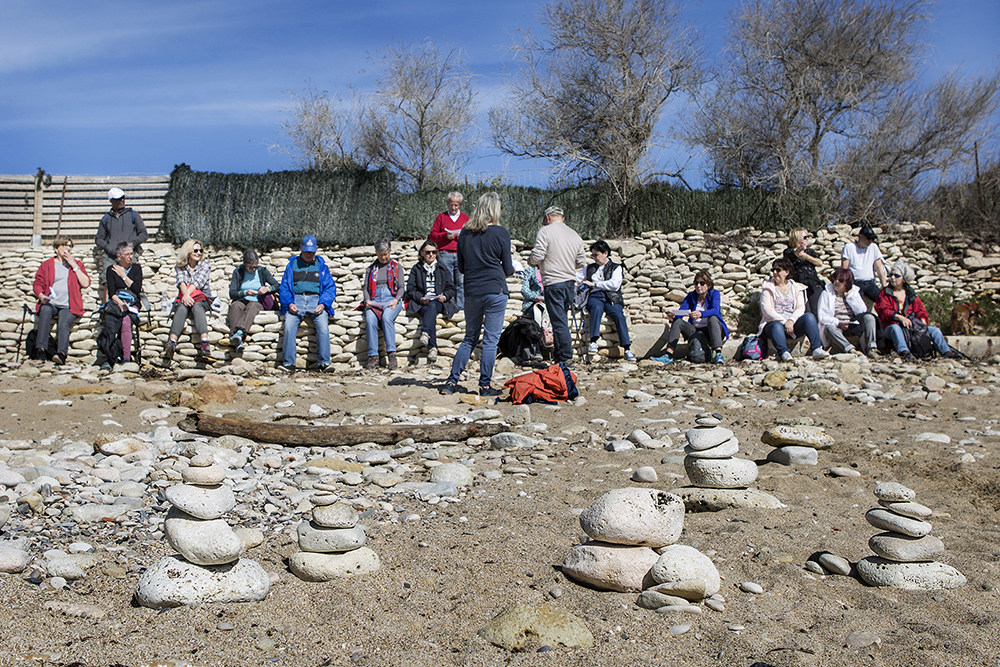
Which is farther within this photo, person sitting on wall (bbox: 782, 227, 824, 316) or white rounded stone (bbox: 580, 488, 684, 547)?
person sitting on wall (bbox: 782, 227, 824, 316)

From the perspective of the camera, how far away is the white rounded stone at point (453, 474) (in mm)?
3996

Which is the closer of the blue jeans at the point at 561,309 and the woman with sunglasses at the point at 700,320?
the blue jeans at the point at 561,309

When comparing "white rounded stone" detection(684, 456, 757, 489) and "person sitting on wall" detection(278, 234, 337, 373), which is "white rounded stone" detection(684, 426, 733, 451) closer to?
"white rounded stone" detection(684, 456, 757, 489)

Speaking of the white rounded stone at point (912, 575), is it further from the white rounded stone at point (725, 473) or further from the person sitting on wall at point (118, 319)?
the person sitting on wall at point (118, 319)

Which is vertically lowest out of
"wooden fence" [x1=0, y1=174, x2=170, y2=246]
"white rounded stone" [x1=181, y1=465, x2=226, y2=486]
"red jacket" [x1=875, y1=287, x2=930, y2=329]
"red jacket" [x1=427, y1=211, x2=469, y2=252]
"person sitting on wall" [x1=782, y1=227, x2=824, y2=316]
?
"white rounded stone" [x1=181, y1=465, x2=226, y2=486]

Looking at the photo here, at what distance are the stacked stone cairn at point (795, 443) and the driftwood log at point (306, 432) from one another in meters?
2.13

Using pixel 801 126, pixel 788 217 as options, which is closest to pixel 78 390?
pixel 788 217

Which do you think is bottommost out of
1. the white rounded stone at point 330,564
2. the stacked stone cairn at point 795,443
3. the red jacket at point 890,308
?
the white rounded stone at point 330,564

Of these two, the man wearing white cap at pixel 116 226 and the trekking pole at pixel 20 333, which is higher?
the man wearing white cap at pixel 116 226

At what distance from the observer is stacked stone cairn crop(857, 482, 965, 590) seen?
2.69 m

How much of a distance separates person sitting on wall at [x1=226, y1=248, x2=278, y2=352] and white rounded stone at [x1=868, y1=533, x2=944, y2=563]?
7831 mm

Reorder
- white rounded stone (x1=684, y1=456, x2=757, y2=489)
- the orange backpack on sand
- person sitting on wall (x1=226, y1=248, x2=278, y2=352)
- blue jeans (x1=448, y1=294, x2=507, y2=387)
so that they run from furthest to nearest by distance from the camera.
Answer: person sitting on wall (x1=226, y1=248, x2=278, y2=352) < blue jeans (x1=448, y1=294, x2=507, y2=387) < the orange backpack on sand < white rounded stone (x1=684, y1=456, x2=757, y2=489)

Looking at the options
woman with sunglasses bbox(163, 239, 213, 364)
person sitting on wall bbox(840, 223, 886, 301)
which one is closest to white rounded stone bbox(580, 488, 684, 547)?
woman with sunglasses bbox(163, 239, 213, 364)

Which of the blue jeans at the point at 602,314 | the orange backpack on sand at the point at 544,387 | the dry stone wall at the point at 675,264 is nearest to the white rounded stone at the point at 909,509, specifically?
the orange backpack on sand at the point at 544,387
